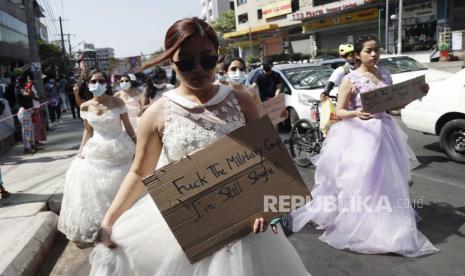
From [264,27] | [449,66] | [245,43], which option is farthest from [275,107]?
[245,43]

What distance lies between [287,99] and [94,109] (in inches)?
227

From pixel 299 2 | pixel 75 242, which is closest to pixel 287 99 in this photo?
pixel 75 242

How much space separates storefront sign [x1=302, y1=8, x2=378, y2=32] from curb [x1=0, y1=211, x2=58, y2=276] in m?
35.0

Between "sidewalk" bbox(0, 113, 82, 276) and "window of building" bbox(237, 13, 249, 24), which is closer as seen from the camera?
"sidewalk" bbox(0, 113, 82, 276)

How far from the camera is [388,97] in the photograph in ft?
13.5

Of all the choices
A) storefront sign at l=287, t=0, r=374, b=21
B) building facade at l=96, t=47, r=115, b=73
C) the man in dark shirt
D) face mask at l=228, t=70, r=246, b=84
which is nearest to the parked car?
the man in dark shirt

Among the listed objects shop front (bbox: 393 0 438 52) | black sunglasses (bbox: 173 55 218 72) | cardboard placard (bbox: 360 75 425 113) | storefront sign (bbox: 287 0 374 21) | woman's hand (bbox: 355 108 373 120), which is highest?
storefront sign (bbox: 287 0 374 21)

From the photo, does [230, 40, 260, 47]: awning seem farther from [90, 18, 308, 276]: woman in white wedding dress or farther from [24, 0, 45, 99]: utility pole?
[90, 18, 308, 276]: woman in white wedding dress

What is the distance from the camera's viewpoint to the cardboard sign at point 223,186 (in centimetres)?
180

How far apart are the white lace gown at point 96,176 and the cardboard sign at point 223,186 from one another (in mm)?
3082

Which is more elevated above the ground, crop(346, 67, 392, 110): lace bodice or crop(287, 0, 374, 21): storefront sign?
crop(287, 0, 374, 21): storefront sign

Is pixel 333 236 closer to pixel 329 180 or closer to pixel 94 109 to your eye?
pixel 329 180

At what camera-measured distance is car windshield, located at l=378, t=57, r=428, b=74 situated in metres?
10.8

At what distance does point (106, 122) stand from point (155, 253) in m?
3.15
